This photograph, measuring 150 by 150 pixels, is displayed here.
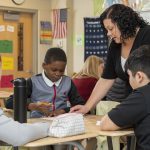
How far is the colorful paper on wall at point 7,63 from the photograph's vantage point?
609cm

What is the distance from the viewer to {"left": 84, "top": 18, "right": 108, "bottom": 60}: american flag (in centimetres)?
568

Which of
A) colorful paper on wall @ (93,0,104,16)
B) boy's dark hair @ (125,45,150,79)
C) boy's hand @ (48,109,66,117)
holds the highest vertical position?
colorful paper on wall @ (93,0,104,16)

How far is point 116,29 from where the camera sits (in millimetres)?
2260

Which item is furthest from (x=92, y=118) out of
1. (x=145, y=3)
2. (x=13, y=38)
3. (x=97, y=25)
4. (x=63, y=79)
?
(x=13, y=38)

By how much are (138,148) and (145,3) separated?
331 cm

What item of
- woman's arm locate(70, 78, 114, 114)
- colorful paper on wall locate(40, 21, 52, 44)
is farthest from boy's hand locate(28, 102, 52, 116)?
colorful paper on wall locate(40, 21, 52, 44)

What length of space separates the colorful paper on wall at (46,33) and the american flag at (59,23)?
3.8 inches

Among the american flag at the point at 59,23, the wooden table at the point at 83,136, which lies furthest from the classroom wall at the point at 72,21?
the wooden table at the point at 83,136

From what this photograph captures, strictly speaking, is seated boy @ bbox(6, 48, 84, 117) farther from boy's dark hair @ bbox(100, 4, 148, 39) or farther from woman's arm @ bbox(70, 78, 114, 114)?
boy's dark hair @ bbox(100, 4, 148, 39)

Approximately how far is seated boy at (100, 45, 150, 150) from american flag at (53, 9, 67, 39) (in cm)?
447

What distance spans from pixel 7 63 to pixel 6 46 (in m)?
0.29

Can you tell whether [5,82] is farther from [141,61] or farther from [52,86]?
[141,61]

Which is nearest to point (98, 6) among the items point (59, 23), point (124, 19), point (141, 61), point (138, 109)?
point (59, 23)

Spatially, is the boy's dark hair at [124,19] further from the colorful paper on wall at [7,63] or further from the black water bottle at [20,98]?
the colorful paper on wall at [7,63]
